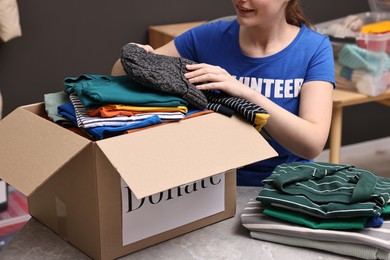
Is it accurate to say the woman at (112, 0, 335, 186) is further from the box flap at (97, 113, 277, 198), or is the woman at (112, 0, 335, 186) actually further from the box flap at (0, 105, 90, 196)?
the box flap at (0, 105, 90, 196)

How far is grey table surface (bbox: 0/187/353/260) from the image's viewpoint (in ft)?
3.39

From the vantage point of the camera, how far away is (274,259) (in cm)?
102

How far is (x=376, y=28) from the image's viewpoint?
2570mm

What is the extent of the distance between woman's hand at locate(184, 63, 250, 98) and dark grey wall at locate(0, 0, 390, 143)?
157cm

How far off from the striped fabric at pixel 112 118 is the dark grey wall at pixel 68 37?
5.34 ft

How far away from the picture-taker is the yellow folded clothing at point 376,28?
2549 mm

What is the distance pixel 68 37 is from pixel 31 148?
1.73 meters

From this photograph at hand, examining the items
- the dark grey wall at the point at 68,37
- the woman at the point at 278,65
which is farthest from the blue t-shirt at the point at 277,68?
the dark grey wall at the point at 68,37

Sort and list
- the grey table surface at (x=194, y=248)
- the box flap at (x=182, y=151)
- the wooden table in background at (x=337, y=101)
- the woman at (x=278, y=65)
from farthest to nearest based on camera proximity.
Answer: the wooden table in background at (x=337, y=101)
the woman at (x=278, y=65)
the grey table surface at (x=194, y=248)
the box flap at (x=182, y=151)

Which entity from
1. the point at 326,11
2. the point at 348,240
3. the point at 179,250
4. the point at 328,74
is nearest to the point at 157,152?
the point at 179,250

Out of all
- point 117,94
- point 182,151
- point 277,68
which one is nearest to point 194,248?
point 182,151

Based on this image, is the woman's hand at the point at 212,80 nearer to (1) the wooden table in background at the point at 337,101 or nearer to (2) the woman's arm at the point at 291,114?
(2) the woman's arm at the point at 291,114

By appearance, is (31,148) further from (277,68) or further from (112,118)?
(277,68)

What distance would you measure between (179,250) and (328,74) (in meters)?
0.66
